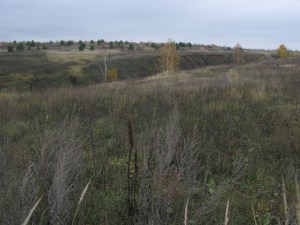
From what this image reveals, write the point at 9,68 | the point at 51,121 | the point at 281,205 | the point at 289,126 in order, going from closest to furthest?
the point at 281,205, the point at 289,126, the point at 51,121, the point at 9,68

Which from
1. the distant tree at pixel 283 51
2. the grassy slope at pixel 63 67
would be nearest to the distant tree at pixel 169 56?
the grassy slope at pixel 63 67

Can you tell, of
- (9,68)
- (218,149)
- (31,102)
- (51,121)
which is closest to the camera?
(218,149)

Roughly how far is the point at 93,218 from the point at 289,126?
4542mm

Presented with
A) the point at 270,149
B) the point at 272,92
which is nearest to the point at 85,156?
the point at 270,149

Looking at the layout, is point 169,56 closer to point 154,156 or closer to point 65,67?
point 65,67

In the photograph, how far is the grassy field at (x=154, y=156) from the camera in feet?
10.7

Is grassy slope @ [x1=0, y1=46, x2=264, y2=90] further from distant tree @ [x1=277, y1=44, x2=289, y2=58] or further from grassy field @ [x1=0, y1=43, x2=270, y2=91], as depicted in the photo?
distant tree @ [x1=277, y1=44, x2=289, y2=58]

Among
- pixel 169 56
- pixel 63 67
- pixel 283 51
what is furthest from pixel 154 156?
pixel 283 51

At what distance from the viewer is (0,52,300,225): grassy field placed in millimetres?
3252

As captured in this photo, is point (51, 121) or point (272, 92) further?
point (272, 92)

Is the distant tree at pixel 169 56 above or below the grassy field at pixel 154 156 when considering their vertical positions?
above

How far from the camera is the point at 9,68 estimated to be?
48438 mm

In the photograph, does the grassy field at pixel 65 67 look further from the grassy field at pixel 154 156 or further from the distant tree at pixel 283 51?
the grassy field at pixel 154 156

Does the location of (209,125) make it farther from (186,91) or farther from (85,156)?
(186,91)
